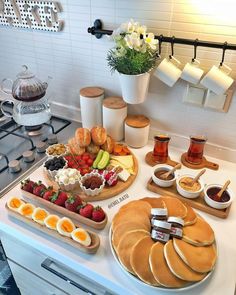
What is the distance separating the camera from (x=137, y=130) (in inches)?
43.1

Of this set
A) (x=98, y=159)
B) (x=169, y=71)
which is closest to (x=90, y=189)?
(x=98, y=159)

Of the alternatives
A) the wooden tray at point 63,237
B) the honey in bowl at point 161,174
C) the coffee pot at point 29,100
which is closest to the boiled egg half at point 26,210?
the wooden tray at point 63,237

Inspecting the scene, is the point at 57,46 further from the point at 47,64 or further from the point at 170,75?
the point at 170,75

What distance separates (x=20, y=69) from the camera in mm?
1418

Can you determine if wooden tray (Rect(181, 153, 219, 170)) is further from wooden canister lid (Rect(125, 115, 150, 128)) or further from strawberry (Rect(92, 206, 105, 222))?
strawberry (Rect(92, 206, 105, 222))

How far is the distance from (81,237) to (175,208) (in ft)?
0.93

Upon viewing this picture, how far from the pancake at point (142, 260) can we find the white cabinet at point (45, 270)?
0.18 metres

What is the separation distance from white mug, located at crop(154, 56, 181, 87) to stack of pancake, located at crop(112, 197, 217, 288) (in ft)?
1.49

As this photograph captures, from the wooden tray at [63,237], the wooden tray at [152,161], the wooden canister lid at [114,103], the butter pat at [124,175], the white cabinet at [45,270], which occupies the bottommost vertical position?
the white cabinet at [45,270]

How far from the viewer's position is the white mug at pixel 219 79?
0.88 metres

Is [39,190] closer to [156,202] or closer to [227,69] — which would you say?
[156,202]

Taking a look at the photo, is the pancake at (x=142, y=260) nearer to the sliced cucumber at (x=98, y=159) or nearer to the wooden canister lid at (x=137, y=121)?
the sliced cucumber at (x=98, y=159)

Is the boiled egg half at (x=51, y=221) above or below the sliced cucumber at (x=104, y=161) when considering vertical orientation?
below

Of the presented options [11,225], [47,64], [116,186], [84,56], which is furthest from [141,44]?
[11,225]
